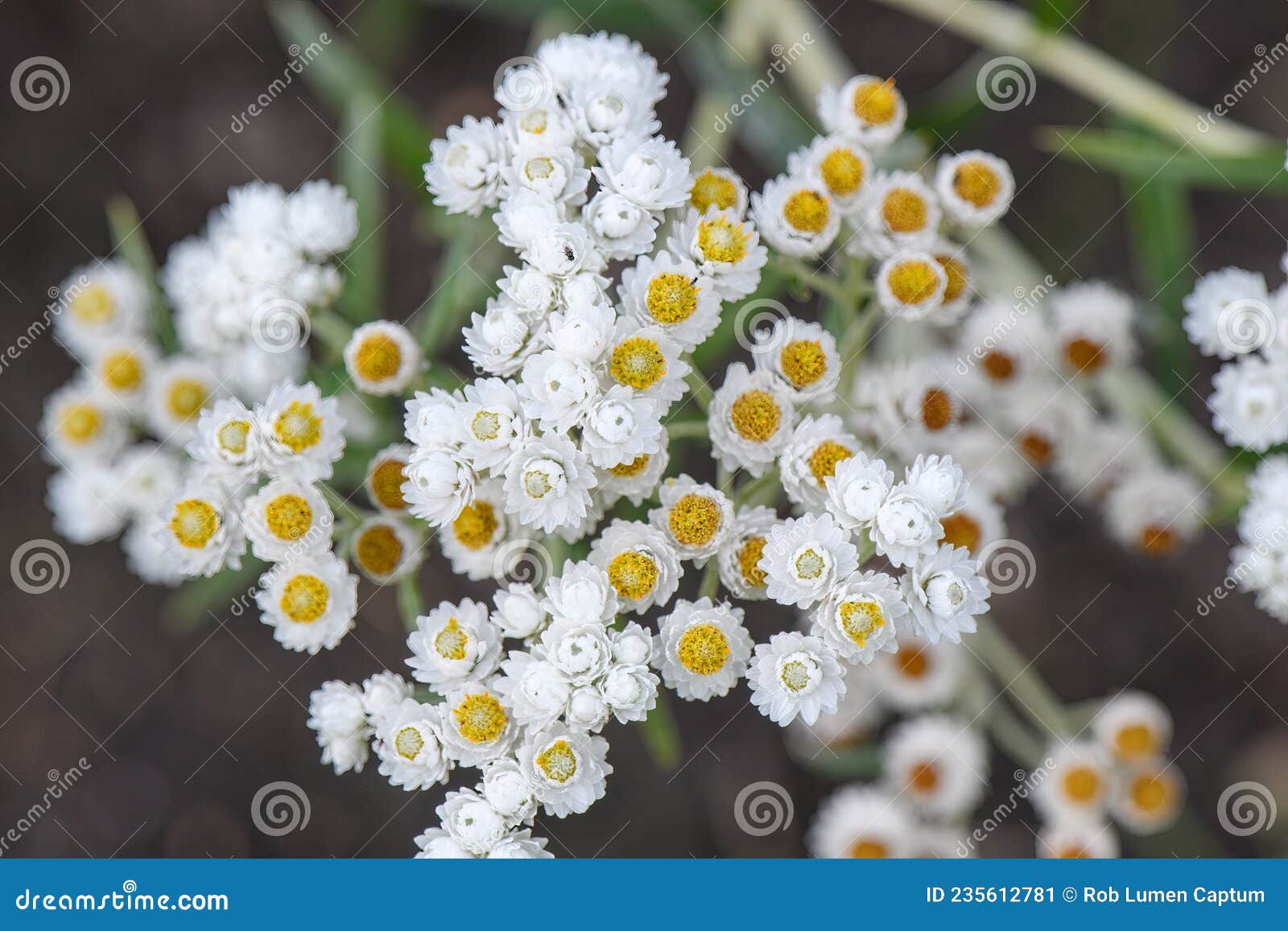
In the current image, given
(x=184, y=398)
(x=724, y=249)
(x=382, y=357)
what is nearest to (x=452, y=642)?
(x=382, y=357)

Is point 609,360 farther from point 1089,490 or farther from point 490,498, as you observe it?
point 1089,490

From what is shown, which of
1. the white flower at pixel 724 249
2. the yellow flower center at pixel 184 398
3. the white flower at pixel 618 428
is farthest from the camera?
the yellow flower center at pixel 184 398

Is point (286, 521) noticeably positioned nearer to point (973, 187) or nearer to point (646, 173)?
point (646, 173)

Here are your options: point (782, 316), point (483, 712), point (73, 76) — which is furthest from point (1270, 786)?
point (73, 76)

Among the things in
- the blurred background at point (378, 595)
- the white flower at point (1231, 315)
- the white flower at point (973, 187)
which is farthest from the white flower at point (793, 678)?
the blurred background at point (378, 595)

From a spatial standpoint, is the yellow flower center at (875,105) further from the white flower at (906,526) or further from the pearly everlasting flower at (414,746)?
the pearly everlasting flower at (414,746)

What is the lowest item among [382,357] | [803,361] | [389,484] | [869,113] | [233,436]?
[233,436]
